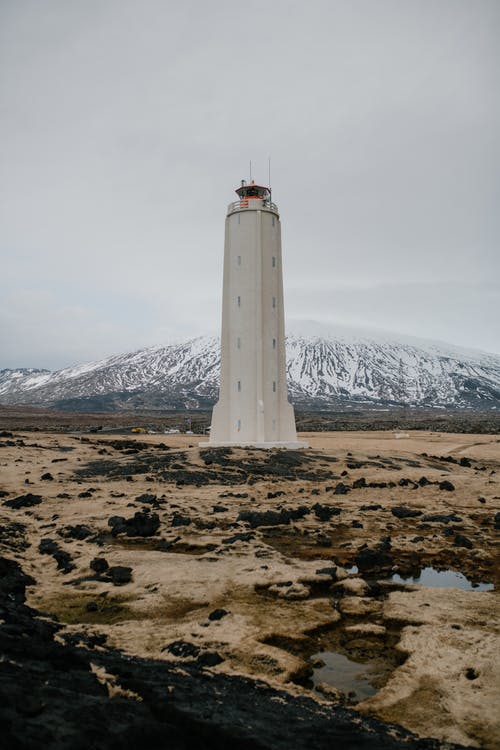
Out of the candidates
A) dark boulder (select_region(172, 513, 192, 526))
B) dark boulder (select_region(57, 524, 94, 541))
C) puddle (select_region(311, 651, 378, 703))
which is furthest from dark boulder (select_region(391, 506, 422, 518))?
puddle (select_region(311, 651, 378, 703))

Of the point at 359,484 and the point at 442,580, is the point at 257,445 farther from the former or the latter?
the point at 442,580

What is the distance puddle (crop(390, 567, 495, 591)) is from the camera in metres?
12.1

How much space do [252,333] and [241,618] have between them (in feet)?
90.8

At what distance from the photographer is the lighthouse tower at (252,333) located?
36719 millimetres

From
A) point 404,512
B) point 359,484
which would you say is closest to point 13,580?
point 404,512

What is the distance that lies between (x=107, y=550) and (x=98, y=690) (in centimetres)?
867

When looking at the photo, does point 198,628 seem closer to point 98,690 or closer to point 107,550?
point 98,690

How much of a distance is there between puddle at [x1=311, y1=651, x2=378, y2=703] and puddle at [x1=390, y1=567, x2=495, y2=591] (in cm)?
425

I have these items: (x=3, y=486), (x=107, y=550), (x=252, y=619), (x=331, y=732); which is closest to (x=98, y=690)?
(x=331, y=732)

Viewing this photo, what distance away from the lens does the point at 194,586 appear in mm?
11680

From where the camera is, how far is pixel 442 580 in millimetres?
12672

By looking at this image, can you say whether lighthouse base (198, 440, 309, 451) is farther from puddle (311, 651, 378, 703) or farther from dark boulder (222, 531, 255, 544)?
puddle (311, 651, 378, 703)

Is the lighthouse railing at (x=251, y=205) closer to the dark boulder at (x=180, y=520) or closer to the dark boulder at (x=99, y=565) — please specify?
the dark boulder at (x=180, y=520)

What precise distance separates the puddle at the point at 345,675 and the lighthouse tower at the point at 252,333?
89.8 ft
